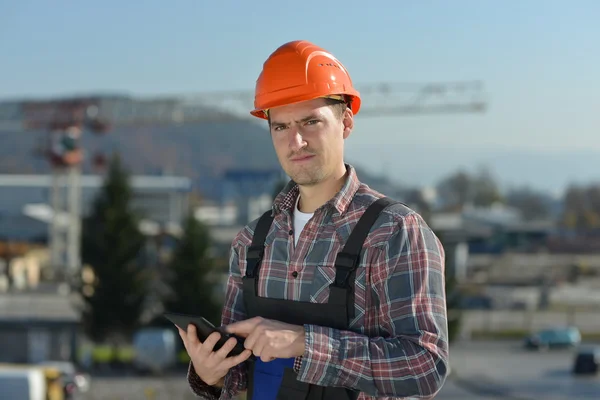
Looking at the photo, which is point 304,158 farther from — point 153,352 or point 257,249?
point 153,352

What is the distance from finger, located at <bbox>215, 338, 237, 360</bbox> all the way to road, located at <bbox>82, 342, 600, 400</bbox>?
79.1ft

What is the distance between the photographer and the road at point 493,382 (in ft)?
93.8

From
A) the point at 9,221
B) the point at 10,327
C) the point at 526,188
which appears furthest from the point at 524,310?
the point at 526,188

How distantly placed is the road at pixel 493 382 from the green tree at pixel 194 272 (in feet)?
9.21

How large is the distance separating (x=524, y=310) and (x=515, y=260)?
2413 centimetres

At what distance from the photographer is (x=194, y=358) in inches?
84.9

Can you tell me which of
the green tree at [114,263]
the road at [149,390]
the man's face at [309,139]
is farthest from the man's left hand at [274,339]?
the green tree at [114,263]

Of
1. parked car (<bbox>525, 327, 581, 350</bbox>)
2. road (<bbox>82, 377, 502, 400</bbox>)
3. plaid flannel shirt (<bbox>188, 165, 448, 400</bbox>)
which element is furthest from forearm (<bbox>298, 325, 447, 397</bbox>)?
parked car (<bbox>525, 327, 581, 350</bbox>)

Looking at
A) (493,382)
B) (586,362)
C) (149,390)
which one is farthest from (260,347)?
(586,362)

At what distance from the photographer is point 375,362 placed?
1.94 m

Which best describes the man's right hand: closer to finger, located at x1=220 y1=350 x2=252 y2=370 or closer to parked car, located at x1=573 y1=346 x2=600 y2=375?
finger, located at x1=220 y1=350 x2=252 y2=370

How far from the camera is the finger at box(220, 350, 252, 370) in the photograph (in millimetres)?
2070

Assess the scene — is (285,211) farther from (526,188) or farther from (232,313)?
(526,188)

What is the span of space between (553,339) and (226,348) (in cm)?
3724
